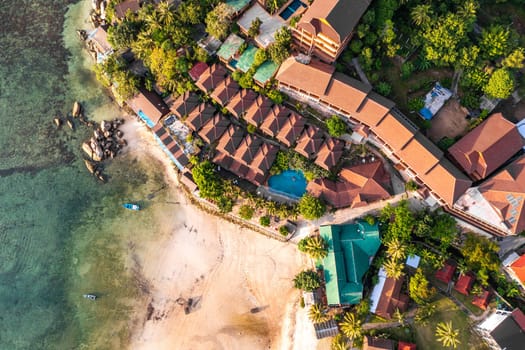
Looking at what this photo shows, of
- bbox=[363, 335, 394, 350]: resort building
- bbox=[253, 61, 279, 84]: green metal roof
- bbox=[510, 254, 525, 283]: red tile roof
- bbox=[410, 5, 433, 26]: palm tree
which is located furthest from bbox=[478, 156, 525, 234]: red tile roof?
bbox=[253, 61, 279, 84]: green metal roof

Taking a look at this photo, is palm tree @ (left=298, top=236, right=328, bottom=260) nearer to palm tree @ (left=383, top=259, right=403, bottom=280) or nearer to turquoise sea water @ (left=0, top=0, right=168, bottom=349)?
palm tree @ (left=383, top=259, right=403, bottom=280)

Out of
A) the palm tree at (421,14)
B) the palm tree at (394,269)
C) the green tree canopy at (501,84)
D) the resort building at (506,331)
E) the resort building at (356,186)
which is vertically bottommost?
the palm tree at (394,269)

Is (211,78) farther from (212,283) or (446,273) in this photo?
(446,273)

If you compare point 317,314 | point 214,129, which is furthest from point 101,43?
point 317,314

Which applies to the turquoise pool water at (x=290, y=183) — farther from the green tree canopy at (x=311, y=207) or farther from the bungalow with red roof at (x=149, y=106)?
the bungalow with red roof at (x=149, y=106)

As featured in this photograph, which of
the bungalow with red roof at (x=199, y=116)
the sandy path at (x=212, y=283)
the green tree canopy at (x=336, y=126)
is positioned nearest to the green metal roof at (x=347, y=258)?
the sandy path at (x=212, y=283)
